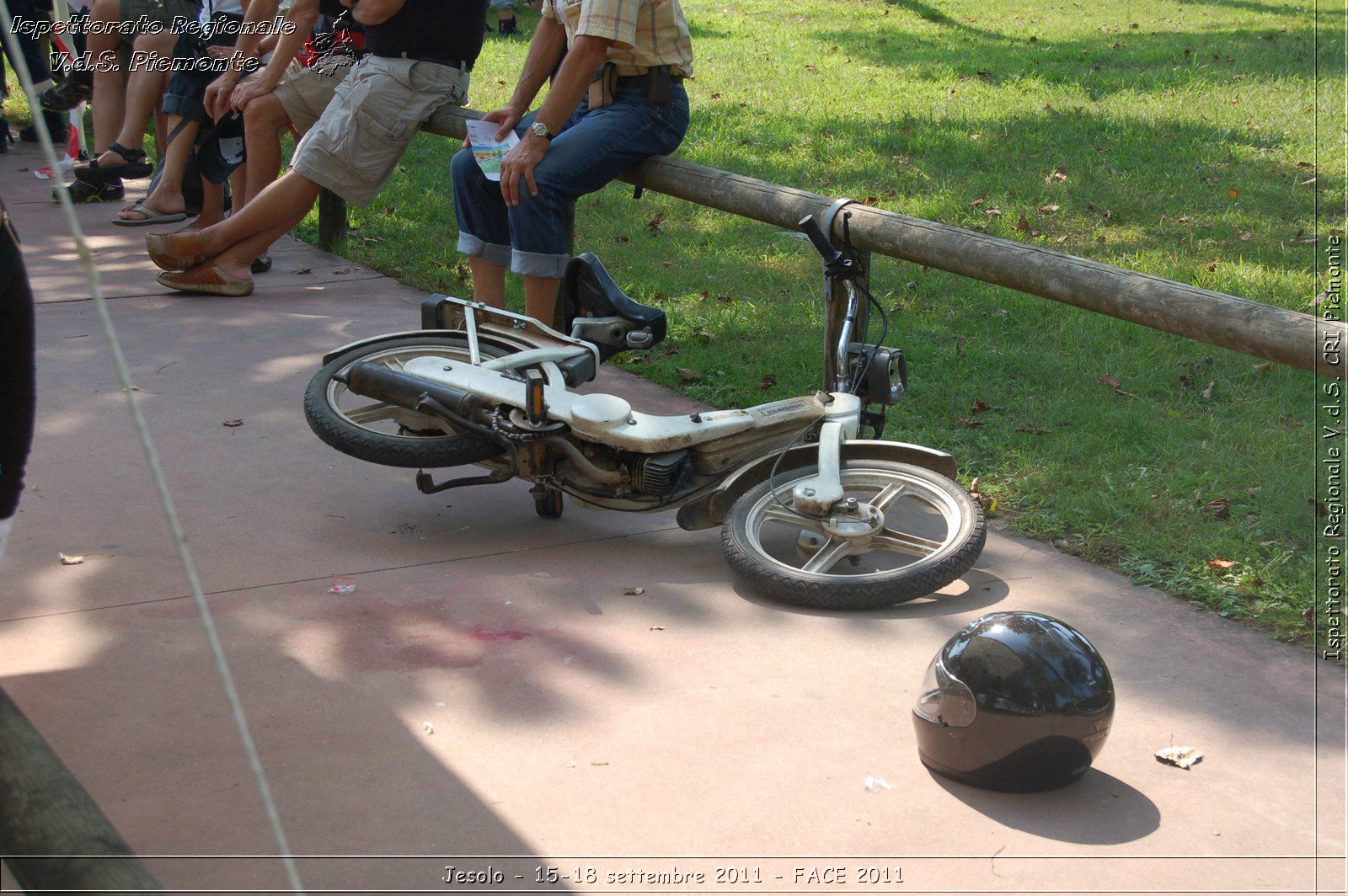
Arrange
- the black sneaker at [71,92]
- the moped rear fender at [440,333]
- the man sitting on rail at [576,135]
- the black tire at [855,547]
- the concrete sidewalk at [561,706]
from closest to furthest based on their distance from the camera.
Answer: the concrete sidewalk at [561,706] < the black tire at [855,547] < the moped rear fender at [440,333] < the man sitting on rail at [576,135] < the black sneaker at [71,92]

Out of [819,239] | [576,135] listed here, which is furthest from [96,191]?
[819,239]

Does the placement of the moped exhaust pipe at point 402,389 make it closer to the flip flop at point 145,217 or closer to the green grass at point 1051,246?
the green grass at point 1051,246

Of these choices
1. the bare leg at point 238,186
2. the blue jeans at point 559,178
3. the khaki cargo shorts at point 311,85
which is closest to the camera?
the blue jeans at point 559,178

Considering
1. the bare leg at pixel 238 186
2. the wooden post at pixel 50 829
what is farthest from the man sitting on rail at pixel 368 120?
the wooden post at pixel 50 829

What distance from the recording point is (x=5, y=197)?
840 centimetres

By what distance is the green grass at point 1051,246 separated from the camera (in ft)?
14.1

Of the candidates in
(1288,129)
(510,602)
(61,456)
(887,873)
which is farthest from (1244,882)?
(1288,129)

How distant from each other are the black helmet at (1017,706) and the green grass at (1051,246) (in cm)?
110

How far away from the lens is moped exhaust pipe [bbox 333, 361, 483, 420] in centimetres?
380

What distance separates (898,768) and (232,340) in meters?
4.10

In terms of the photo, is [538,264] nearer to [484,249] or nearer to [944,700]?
[484,249]

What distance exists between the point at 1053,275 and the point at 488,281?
7.69ft

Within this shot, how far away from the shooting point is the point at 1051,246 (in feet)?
23.1

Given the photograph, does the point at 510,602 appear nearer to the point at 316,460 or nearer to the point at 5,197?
the point at 316,460
